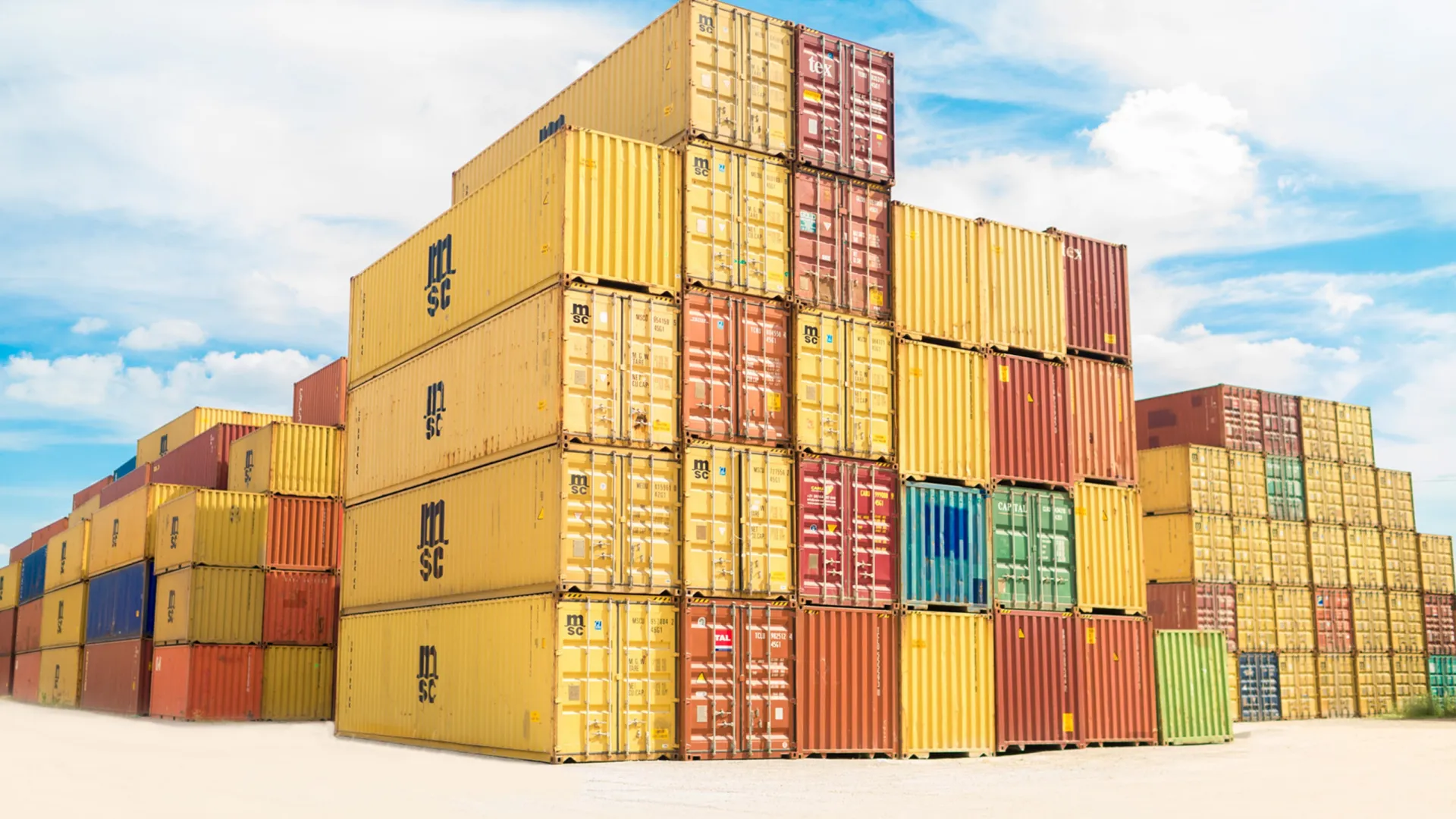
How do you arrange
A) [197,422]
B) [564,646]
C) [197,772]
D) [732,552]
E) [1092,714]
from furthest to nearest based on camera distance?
[197,422] → [1092,714] → [732,552] → [564,646] → [197,772]

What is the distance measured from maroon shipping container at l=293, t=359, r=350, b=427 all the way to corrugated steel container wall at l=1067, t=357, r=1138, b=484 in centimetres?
2187

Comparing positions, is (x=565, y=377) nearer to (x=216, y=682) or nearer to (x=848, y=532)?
(x=848, y=532)

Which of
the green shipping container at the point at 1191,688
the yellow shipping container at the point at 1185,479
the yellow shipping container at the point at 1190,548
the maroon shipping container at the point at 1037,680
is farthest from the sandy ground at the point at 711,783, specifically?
the yellow shipping container at the point at 1185,479

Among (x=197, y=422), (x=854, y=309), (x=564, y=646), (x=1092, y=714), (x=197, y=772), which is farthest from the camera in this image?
(x=197, y=422)

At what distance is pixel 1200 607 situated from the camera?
3988cm

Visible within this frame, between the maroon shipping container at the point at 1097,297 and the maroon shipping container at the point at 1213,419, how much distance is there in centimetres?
1543

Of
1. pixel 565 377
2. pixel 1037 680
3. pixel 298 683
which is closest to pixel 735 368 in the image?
pixel 565 377

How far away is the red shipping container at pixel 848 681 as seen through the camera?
22.2m

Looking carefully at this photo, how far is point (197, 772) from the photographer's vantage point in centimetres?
1842

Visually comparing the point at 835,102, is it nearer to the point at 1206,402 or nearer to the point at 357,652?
the point at 357,652

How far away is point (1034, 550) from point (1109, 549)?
2152 mm

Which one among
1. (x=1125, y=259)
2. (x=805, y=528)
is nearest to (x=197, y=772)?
(x=805, y=528)

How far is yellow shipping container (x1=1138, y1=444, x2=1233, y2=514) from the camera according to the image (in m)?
40.4

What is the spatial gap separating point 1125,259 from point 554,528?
1534 cm
